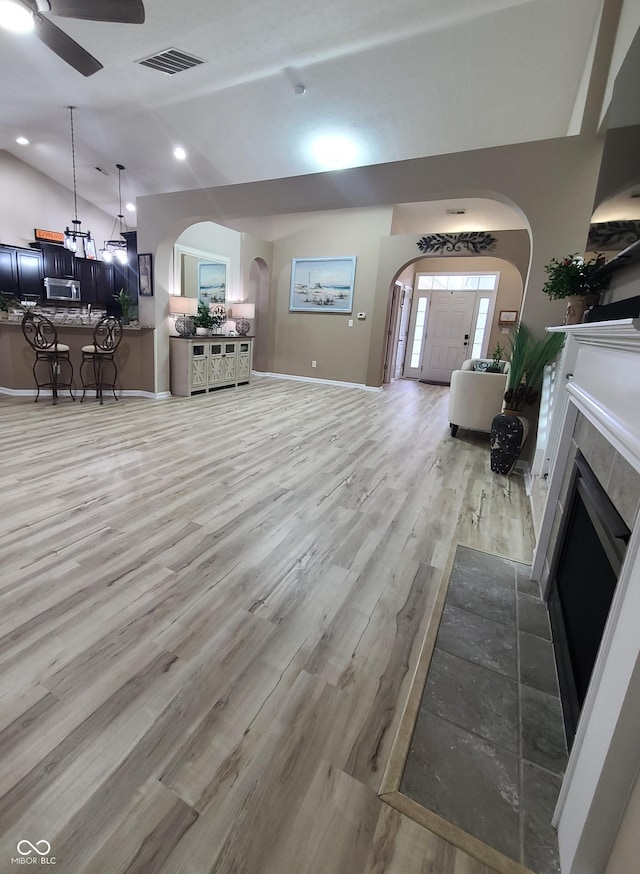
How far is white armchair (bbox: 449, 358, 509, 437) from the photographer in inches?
169

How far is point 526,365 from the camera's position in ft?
11.5

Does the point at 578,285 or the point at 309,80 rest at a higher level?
the point at 309,80

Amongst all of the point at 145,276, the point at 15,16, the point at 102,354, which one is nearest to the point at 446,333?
the point at 145,276

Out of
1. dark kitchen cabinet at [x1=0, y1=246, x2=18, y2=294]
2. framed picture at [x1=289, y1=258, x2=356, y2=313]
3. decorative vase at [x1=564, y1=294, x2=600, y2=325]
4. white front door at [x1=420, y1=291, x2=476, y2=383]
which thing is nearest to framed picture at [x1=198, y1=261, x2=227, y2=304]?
framed picture at [x1=289, y1=258, x2=356, y2=313]

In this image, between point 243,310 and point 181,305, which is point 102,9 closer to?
point 181,305

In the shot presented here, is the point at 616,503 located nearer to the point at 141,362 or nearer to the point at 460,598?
the point at 460,598

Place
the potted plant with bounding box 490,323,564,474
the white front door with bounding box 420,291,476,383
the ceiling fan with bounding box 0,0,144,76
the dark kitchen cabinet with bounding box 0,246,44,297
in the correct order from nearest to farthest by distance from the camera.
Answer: the ceiling fan with bounding box 0,0,144,76 < the potted plant with bounding box 490,323,564,474 < the dark kitchen cabinet with bounding box 0,246,44,297 < the white front door with bounding box 420,291,476,383

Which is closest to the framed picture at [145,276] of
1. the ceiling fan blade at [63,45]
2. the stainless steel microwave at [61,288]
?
the ceiling fan blade at [63,45]

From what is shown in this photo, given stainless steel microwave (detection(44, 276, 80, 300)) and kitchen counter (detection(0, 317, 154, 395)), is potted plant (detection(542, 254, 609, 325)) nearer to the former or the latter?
kitchen counter (detection(0, 317, 154, 395))

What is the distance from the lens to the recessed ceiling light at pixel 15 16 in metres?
2.36

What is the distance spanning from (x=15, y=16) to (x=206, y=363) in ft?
13.4

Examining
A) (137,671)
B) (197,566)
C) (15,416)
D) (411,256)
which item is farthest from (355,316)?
(137,671)

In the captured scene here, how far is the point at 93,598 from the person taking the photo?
1.69 metres

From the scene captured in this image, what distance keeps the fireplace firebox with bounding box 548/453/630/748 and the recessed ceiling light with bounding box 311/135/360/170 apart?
16.3 ft
